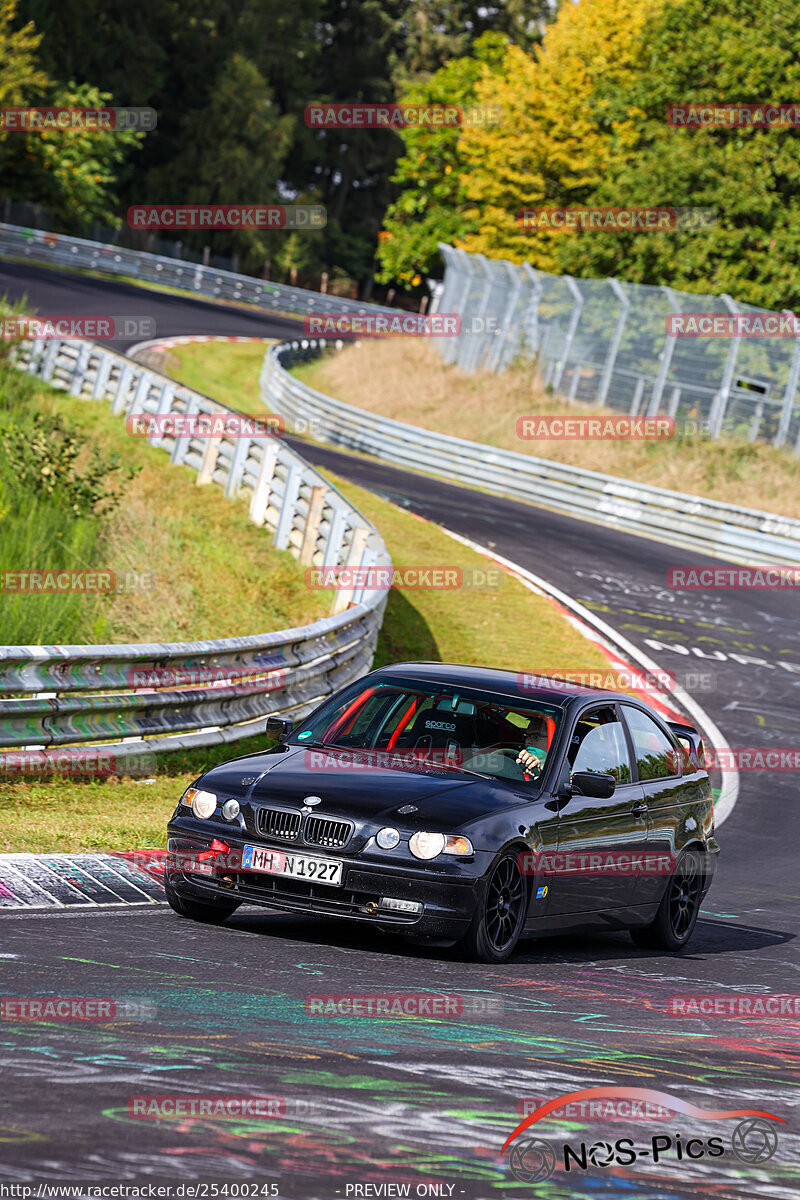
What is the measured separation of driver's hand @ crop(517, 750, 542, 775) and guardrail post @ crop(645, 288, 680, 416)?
25950 mm

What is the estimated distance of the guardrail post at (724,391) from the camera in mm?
31969

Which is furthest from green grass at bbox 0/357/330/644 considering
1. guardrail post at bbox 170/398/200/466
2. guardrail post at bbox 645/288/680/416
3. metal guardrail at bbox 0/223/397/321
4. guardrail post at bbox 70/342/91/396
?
metal guardrail at bbox 0/223/397/321

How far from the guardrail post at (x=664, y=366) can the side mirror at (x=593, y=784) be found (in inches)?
1029

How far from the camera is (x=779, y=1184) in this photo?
4.45 meters

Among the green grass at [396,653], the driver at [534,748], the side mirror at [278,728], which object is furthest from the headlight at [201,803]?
the driver at [534,748]

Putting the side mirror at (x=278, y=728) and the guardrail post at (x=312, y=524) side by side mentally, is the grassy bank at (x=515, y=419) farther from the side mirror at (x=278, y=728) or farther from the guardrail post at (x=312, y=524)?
the side mirror at (x=278, y=728)

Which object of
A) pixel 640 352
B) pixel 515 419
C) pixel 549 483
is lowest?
pixel 549 483

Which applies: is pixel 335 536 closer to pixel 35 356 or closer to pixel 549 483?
pixel 35 356

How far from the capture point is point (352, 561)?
1864cm

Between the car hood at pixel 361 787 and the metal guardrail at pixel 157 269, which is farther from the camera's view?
the metal guardrail at pixel 157 269

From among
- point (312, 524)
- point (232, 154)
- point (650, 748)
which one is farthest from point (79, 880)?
point (232, 154)

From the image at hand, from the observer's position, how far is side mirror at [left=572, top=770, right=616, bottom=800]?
810 cm

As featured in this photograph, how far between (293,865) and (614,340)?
29.0 m

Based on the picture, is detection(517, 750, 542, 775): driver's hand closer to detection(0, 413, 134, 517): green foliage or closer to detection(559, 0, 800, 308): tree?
detection(0, 413, 134, 517): green foliage
